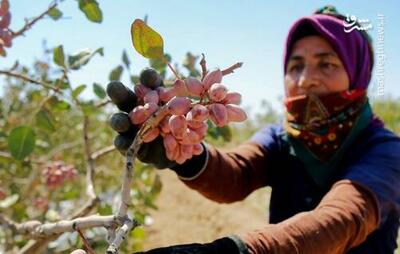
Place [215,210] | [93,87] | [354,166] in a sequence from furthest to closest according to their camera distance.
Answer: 1. [215,210]
2. [93,87]
3. [354,166]

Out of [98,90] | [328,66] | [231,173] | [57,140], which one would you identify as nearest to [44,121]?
[98,90]

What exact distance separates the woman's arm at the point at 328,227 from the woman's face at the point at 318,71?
43 cm

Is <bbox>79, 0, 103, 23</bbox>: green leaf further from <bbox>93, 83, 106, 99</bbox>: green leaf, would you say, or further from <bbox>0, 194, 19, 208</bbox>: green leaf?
<bbox>0, 194, 19, 208</bbox>: green leaf

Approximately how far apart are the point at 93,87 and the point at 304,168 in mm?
752

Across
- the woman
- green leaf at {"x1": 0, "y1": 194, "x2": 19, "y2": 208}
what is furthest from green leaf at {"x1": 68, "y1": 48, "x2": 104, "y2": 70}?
green leaf at {"x1": 0, "y1": 194, "x2": 19, "y2": 208}

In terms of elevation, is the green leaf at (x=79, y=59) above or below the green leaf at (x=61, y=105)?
above

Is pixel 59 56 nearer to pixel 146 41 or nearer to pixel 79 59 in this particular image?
pixel 79 59

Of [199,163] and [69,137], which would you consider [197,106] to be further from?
[69,137]

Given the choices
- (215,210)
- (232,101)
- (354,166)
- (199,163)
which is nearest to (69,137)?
(215,210)

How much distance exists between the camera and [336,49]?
1592 mm

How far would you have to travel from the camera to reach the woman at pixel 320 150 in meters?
1.32

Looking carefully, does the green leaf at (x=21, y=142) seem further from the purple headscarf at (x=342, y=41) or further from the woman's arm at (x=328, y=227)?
the purple headscarf at (x=342, y=41)

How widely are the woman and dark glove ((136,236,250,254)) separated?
424 mm

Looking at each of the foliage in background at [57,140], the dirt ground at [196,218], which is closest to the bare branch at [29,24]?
the foliage in background at [57,140]
